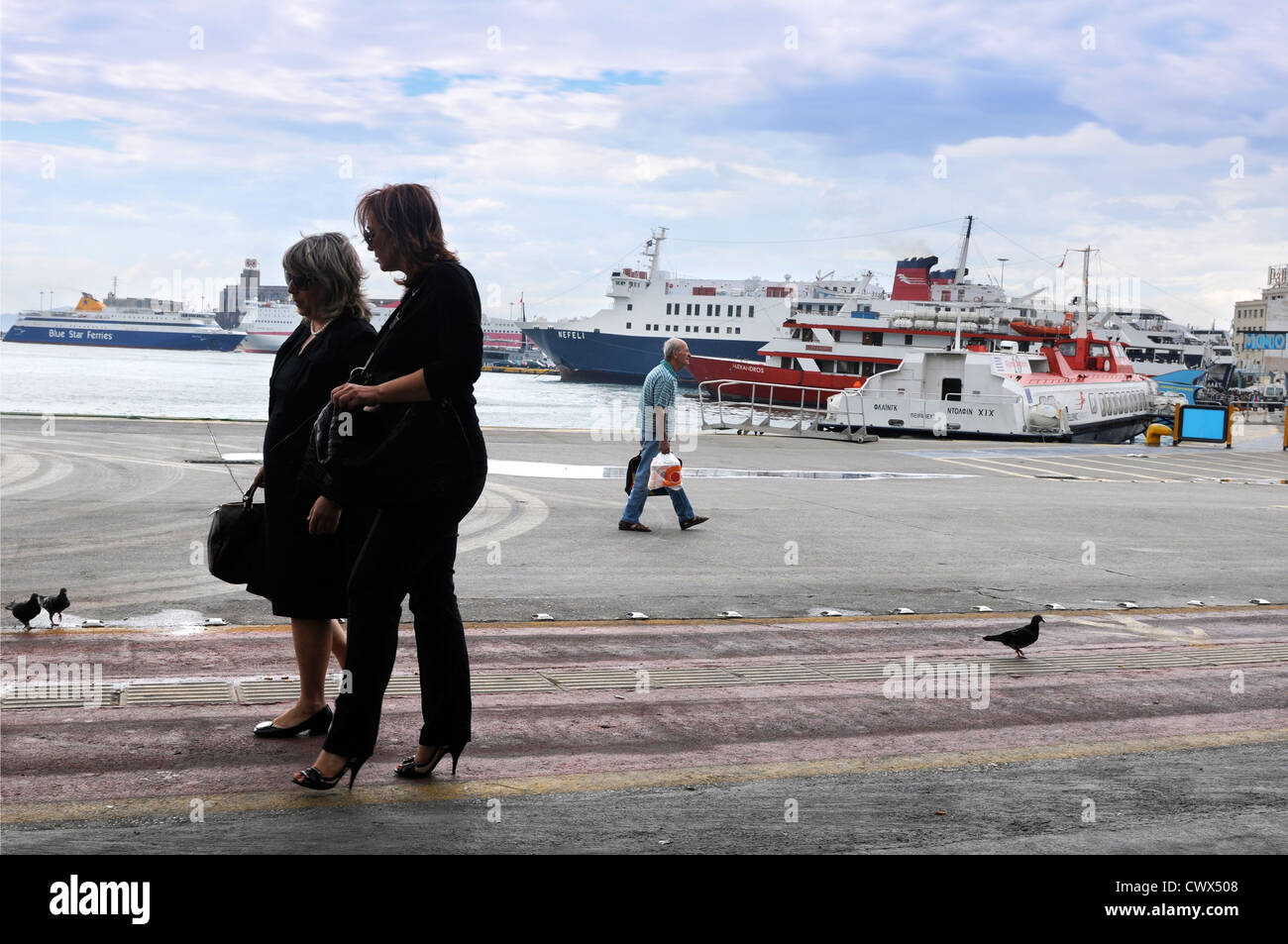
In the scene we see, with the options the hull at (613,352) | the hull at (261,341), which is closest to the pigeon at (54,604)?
the hull at (613,352)

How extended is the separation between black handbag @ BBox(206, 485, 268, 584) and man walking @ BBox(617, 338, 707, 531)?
6.41m

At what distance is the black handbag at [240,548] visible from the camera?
165 inches

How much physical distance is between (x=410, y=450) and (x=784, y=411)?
52.5 m

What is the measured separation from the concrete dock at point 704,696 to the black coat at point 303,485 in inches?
23.4

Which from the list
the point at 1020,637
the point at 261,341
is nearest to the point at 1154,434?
the point at 1020,637

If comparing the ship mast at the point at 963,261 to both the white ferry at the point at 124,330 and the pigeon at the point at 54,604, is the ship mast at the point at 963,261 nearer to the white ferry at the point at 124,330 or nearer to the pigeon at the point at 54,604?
the pigeon at the point at 54,604

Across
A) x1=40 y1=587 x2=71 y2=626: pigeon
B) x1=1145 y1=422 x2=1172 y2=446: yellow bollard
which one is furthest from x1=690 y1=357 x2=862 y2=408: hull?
x1=40 y1=587 x2=71 y2=626: pigeon

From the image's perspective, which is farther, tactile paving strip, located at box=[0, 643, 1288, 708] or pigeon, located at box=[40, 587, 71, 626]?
pigeon, located at box=[40, 587, 71, 626]

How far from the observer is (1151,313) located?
383ft

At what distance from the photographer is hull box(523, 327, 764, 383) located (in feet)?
291

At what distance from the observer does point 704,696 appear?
5.08 meters

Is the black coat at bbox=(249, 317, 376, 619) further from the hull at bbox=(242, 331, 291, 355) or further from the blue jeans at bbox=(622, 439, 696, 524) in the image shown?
the hull at bbox=(242, 331, 291, 355)

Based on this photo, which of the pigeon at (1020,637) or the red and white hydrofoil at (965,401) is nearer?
the pigeon at (1020,637)

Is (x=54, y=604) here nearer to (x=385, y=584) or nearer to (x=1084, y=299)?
(x=385, y=584)
